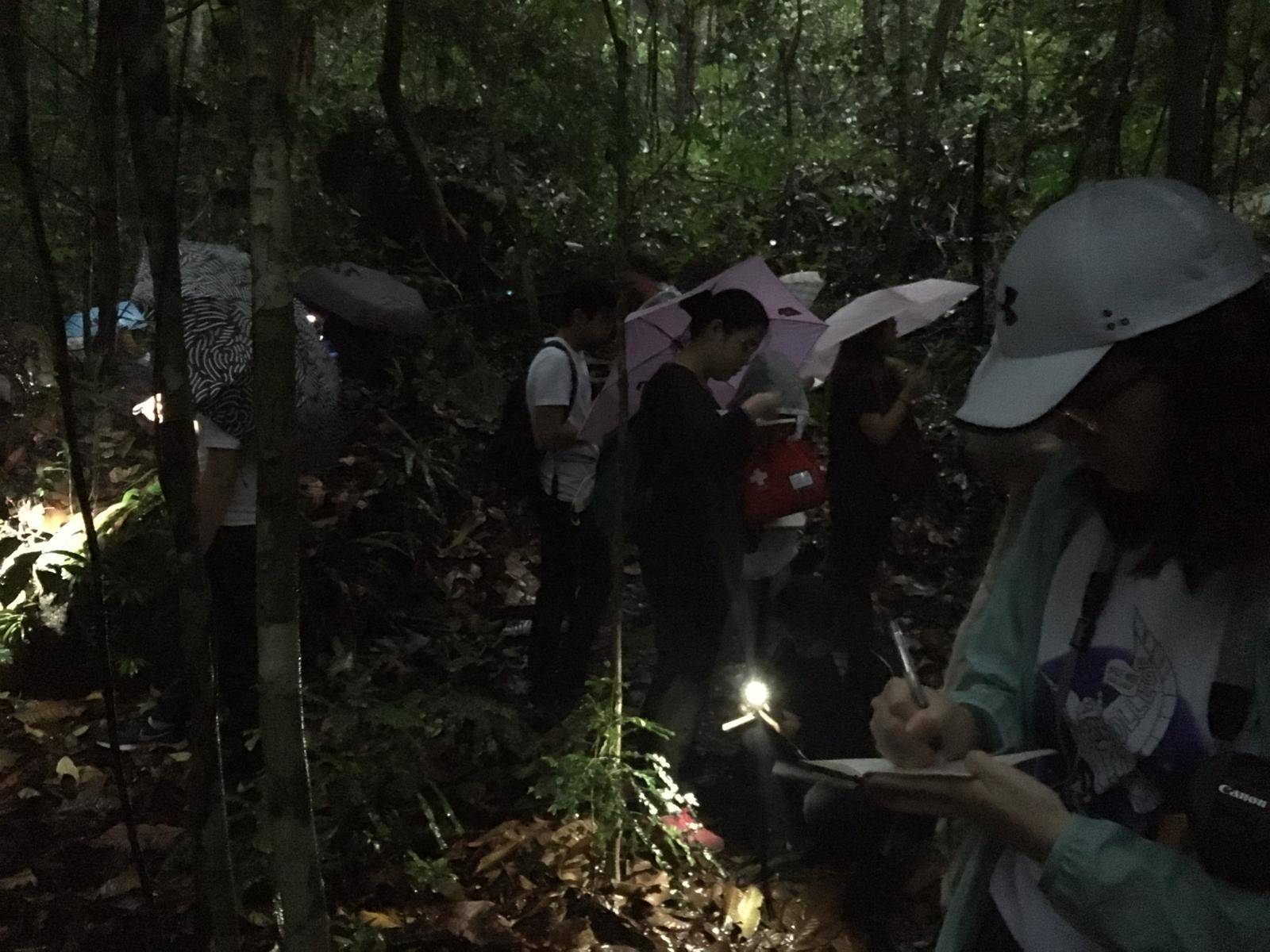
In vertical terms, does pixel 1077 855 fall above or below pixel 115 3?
below

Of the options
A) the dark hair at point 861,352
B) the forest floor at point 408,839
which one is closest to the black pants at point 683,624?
the forest floor at point 408,839

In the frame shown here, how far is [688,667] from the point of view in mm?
3932

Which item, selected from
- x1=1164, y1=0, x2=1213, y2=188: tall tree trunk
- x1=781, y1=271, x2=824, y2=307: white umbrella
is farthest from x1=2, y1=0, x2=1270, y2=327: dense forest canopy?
x1=781, y1=271, x2=824, y2=307: white umbrella

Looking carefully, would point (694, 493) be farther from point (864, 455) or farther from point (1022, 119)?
point (1022, 119)

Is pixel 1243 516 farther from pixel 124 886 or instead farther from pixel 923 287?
pixel 923 287

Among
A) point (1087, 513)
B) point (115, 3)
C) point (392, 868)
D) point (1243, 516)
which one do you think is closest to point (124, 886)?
point (392, 868)

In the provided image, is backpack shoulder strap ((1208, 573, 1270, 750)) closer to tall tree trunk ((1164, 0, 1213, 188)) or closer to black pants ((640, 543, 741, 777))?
tall tree trunk ((1164, 0, 1213, 188))

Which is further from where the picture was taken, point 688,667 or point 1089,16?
point 1089,16

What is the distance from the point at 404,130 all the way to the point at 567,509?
441 centimetres

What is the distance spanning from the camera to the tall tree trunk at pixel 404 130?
6761 mm

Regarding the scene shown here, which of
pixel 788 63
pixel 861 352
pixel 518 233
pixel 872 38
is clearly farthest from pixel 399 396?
pixel 872 38

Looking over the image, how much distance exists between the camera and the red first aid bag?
411cm

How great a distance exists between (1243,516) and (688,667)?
2826 mm

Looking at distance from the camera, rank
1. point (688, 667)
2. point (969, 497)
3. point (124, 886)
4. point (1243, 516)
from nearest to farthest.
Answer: point (1243, 516) → point (124, 886) → point (688, 667) → point (969, 497)
